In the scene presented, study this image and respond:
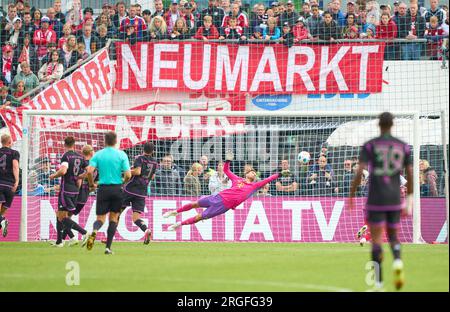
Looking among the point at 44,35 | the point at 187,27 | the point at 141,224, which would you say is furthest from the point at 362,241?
the point at 44,35

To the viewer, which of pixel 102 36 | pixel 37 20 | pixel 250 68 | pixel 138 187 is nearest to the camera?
pixel 138 187

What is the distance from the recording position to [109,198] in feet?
55.9

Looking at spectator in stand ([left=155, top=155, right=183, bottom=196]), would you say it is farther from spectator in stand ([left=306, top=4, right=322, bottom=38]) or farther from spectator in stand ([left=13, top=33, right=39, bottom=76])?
spectator in stand ([left=13, top=33, right=39, bottom=76])

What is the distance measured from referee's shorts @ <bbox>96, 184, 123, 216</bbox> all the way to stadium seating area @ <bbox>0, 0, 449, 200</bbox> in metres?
6.49

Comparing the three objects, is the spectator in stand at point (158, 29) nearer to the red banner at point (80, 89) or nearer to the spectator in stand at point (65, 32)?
the red banner at point (80, 89)

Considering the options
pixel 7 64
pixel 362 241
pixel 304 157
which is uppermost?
pixel 7 64

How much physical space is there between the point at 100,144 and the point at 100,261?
8950 millimetres

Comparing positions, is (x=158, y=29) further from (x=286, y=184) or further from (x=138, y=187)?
(x=138, y=187)

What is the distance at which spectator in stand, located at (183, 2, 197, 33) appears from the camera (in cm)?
2619

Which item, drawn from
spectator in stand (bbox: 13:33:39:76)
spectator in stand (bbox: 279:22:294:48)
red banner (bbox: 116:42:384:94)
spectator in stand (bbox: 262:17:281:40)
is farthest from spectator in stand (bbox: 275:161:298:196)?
spectator in stand (bbox: 13:33:39:76)

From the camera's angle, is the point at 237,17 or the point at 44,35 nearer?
the point at 237,17

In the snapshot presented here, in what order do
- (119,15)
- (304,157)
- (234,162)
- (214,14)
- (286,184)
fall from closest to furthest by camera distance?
1. (304,157)
2. (286,184)
3. (234,162)
4. (214,14)
5. (119,15)

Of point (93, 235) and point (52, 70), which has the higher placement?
point (52, 70)

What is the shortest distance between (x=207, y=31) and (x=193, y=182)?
4.53 metres
